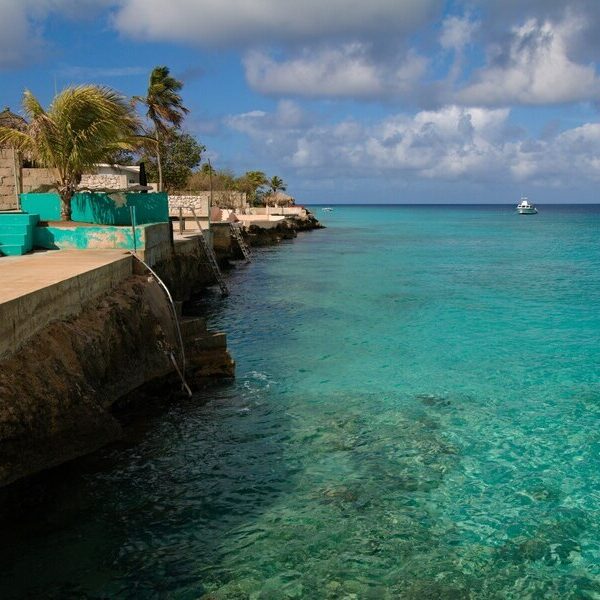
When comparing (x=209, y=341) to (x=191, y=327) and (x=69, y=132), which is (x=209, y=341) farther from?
(x=69, y=132)

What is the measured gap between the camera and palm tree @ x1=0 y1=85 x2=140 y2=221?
17.8 metres

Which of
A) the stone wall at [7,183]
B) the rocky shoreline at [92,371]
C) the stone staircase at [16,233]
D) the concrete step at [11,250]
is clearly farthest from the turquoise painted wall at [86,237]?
the stone wall at [7,183]

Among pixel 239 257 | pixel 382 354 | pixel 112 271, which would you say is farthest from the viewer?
pixel 239 257

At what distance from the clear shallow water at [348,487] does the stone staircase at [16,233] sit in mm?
5910

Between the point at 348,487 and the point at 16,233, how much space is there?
459 inches

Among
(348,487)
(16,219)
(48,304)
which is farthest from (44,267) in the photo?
(348,487)

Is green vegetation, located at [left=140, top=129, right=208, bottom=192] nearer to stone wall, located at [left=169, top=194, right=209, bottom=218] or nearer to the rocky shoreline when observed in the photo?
stone wall, located at [left=169, top=194, right=209, bottom=218]

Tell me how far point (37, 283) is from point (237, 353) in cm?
649

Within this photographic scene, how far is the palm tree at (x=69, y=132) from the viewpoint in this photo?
17812 millimetres

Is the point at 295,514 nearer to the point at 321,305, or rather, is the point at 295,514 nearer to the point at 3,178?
the point at 321,305

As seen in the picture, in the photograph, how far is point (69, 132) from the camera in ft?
59.4

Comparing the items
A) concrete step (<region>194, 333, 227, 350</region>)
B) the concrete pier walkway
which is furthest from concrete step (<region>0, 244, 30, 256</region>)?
concrete step (<region>194, 333, 227, 350</region>)

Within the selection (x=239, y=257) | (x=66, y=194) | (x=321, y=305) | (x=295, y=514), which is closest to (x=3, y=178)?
(x=66, y=194)

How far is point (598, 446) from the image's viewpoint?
9.55 meters
